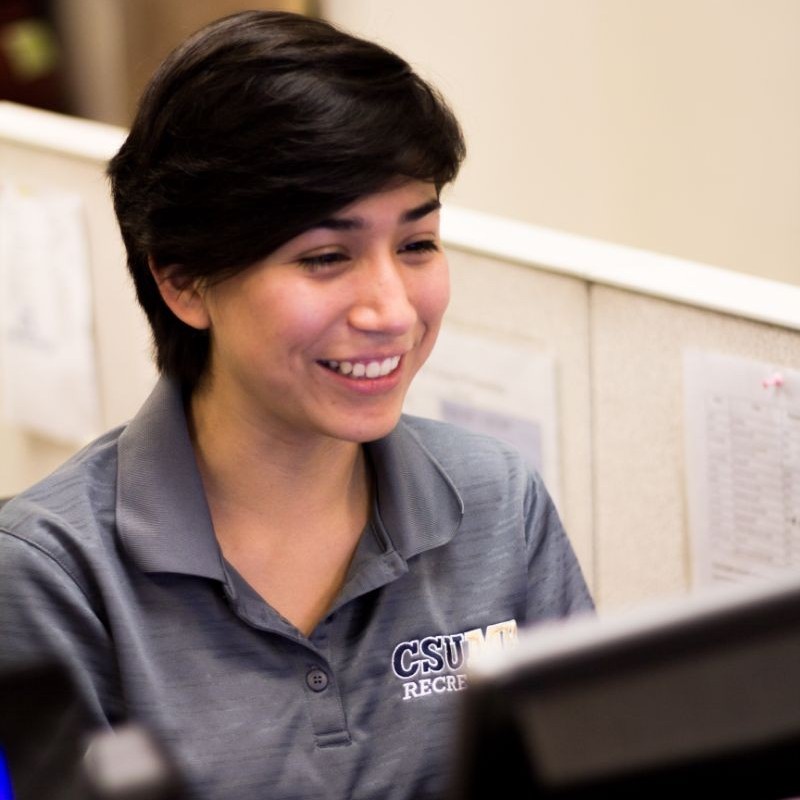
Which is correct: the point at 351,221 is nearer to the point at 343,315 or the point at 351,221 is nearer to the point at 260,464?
the point at 343,315

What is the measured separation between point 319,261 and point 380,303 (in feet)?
0.19

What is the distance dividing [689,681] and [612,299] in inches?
40.4

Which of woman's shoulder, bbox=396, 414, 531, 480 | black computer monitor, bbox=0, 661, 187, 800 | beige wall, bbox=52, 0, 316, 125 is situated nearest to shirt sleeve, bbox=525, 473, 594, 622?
woman's shoulder, bbox=396, 414, 531, 480

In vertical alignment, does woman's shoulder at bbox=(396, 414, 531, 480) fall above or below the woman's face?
below

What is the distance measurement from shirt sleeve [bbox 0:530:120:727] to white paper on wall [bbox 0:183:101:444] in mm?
1095

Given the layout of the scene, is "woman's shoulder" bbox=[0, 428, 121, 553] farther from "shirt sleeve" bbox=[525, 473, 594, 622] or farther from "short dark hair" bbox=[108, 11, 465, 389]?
"shirt sleeve" bbox=[525, 473, 594, 622]

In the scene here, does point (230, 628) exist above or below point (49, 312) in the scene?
above

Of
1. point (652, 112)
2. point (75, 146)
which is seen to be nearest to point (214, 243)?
point (75, 146)

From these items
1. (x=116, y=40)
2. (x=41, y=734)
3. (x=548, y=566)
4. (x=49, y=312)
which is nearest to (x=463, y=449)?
(x=548, y=566)

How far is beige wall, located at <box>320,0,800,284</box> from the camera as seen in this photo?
6.86 ft

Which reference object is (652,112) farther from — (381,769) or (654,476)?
(381,769)

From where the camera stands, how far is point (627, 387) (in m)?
1.54

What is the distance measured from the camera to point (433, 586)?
4.14ft

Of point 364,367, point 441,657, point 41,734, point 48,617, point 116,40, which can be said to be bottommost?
point 116,40
